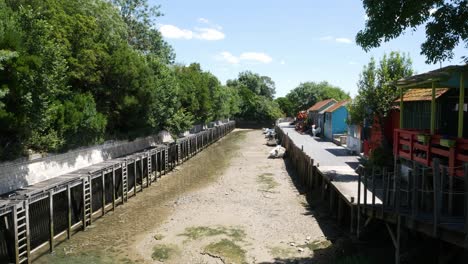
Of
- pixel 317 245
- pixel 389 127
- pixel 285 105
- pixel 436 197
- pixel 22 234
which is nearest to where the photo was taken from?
pixel 436 197

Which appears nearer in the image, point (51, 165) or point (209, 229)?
point (209, 229)

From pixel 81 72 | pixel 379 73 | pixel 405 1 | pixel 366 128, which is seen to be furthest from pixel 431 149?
pixel 81 72

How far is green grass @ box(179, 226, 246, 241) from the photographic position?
16.1 meters

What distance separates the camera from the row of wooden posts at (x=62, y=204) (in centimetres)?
1250

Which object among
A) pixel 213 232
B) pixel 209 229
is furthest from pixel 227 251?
pixel 209 229

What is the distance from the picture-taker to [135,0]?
4941 cm

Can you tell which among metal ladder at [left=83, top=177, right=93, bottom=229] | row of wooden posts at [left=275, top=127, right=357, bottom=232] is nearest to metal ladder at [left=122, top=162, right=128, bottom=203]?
metal ladder at [left=83, top=177, right=93, bottom=229]

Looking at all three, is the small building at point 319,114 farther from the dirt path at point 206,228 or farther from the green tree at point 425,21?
the green tree at point 425,21

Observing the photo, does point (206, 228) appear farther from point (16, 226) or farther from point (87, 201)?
point (16, 226)

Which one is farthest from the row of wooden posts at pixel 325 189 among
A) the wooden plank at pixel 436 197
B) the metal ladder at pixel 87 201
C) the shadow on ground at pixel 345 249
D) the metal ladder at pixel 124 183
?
the metal ladder at pixel 87 201

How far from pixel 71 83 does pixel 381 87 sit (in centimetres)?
1767

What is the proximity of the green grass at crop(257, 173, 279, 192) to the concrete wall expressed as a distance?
32.7 ft

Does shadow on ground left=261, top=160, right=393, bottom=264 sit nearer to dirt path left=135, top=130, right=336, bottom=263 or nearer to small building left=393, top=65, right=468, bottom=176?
dirt path left=135, top=130, right=336, bottom=263

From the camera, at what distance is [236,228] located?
17188mm
